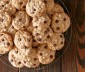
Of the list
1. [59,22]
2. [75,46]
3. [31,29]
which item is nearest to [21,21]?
[31,29]

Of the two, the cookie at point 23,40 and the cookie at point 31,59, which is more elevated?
the cookie at point 23,40

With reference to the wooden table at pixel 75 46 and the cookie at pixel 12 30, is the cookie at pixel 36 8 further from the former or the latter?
the wooden table at pixel 75 46

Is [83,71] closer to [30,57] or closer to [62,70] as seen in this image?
[62,70]

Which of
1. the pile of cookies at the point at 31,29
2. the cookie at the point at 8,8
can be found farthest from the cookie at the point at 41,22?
the cookie at the point at 8,8

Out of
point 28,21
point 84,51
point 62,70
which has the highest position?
point 28,21

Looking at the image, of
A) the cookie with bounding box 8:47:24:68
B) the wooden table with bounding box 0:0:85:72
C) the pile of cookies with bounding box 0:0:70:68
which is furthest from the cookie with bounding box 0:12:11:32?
the wooden table with bounding box 0:0:85:72

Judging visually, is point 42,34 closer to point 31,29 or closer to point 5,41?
point 31,29

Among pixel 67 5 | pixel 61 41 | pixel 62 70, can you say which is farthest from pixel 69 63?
pixel 67 5
